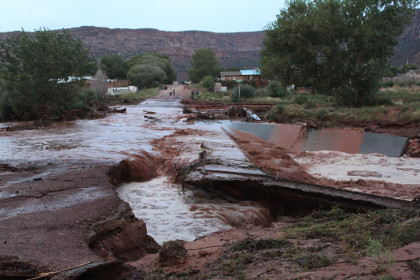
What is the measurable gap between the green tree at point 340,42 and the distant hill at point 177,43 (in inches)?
4524

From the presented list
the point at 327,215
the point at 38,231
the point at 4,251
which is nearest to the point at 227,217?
the point at 327,215

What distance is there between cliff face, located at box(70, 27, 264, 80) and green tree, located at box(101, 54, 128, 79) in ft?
138

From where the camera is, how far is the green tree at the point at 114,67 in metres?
92.8

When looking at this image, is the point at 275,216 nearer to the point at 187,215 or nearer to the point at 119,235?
the point at 187,215

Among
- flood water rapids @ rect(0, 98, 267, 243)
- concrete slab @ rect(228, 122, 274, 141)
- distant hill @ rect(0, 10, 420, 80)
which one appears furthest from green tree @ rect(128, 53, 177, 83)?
flood water rapids @ rect(0, 98, 267, 243)

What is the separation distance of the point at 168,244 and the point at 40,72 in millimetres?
24622

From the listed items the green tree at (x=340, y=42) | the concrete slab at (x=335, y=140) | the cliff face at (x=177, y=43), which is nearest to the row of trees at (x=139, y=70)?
the cliff face at (x=177, y=43)

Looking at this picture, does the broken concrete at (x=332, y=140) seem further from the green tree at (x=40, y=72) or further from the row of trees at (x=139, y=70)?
the row of trees at (x=139, y=70)

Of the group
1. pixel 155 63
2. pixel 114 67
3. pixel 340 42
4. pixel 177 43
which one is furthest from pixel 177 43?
pixel 340 42

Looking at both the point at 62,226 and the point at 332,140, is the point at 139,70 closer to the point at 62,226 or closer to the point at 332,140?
the point at 332,140

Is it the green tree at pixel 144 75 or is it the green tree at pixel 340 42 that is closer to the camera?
the green tree at pixel 340 42

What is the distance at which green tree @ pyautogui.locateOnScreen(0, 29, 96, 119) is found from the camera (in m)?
25.5

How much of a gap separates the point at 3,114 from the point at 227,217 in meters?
26.4

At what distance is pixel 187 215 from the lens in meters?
7.68
